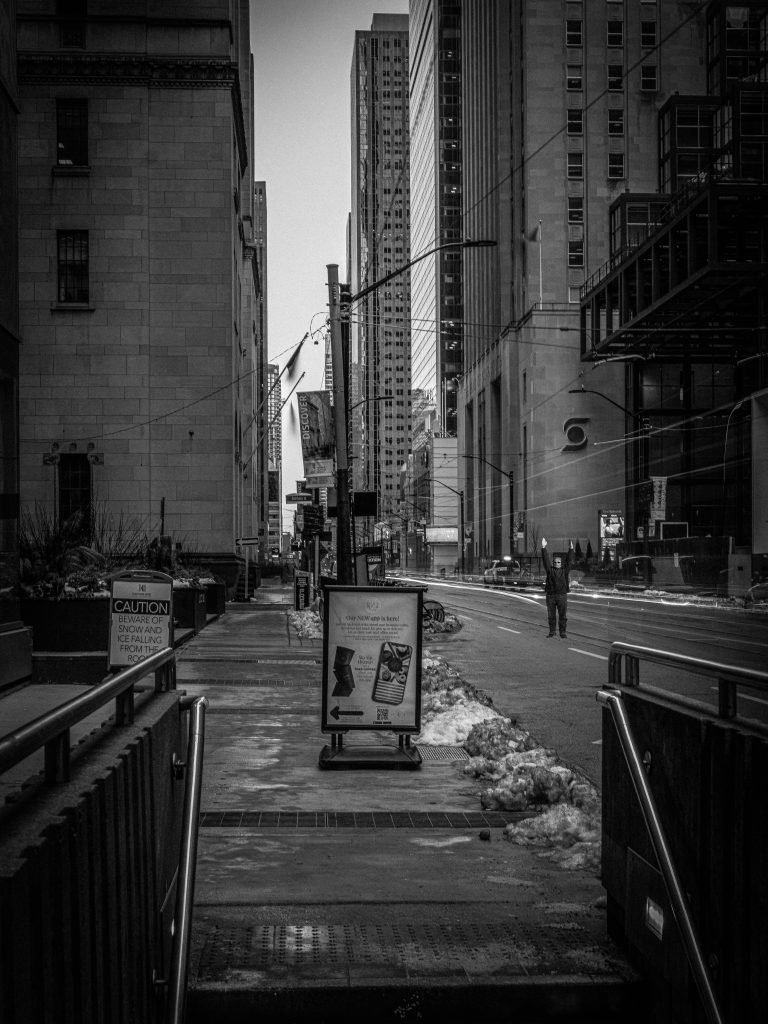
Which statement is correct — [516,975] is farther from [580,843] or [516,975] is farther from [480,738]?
[480,738]

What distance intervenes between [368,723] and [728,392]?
7686 centimetres

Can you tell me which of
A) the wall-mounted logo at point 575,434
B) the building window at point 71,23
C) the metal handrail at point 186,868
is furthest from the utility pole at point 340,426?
the wall-mounted logo at point 575,434

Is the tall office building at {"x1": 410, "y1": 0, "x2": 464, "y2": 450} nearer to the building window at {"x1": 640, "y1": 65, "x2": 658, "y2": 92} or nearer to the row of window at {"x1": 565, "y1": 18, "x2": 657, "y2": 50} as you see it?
the building window at {"x1": 640, "y1": 65, "x2": 658, "y2": 92}

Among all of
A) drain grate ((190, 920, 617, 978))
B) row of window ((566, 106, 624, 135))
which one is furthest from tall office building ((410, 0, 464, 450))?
drain grate ((190, 920, 617, 978))

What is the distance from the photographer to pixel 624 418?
287ft

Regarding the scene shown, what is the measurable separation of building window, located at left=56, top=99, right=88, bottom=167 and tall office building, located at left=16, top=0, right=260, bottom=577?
0.05 metres

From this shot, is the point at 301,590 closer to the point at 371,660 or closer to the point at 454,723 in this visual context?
the point at 454,723

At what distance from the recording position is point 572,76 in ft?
299

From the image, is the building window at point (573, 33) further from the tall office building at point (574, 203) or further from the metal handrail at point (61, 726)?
the metal handrail at point (61, 726)

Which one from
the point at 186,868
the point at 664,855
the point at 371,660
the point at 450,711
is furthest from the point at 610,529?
the point at 186,868

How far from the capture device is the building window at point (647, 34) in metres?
91.5

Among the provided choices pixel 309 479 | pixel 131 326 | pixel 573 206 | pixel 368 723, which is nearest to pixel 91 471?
pixel 131 326

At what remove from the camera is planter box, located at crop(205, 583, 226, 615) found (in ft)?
104

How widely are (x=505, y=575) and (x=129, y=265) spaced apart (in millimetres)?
51180
